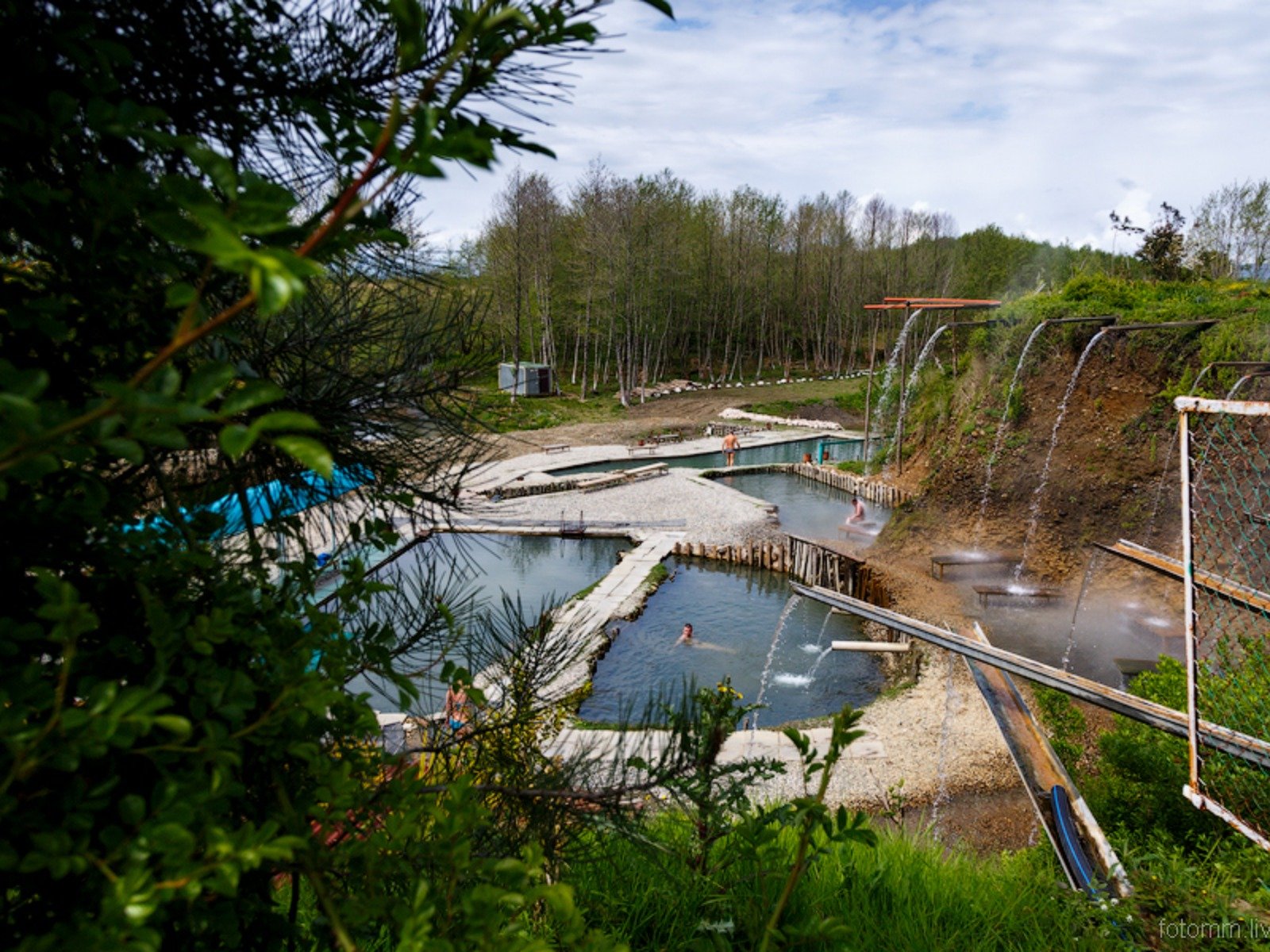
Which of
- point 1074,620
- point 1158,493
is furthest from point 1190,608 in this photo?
point 1158,493

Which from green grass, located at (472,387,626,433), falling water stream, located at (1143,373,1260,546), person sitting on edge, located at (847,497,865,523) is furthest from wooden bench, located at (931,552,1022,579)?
green grass, located at (472,387,626,433)

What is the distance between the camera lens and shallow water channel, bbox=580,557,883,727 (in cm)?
1102

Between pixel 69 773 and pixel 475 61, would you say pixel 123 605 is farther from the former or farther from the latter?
pixel 475 61

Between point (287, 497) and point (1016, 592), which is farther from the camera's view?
point (1016, 592)

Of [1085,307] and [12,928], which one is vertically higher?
[1085,307]

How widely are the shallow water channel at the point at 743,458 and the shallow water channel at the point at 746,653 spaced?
11162 millimetres

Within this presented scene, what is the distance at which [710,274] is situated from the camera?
4638 cm

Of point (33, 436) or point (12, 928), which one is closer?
point (33, 436)

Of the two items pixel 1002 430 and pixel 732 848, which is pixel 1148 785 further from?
pixel 1002 430

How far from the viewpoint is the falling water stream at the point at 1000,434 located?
48.2 ft

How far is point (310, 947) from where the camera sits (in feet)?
5.11

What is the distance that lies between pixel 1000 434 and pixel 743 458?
14.1 m

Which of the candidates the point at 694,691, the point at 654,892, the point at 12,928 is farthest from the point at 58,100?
the point at 654,892

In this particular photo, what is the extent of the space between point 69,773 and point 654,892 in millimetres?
2106
